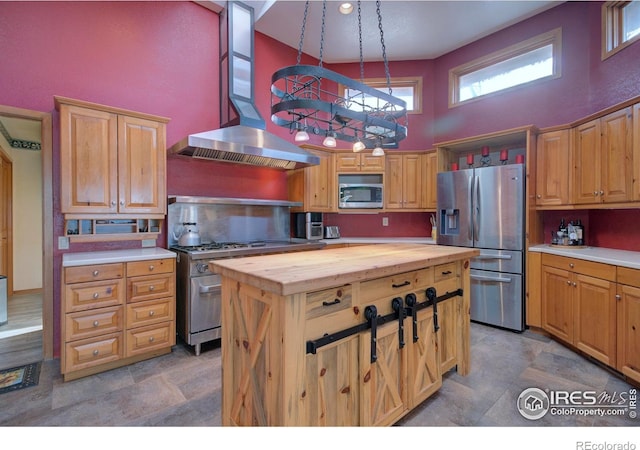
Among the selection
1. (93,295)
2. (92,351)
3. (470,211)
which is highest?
(470,211)

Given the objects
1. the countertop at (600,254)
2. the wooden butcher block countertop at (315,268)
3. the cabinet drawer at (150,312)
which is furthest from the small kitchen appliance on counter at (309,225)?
the countertop at (600,254)

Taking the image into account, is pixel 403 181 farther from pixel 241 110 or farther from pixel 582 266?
pixel 241 110

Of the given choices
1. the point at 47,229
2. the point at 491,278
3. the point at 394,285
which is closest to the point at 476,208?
the point at 491,278

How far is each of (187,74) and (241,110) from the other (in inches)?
28.8

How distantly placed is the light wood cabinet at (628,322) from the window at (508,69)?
2500 mm

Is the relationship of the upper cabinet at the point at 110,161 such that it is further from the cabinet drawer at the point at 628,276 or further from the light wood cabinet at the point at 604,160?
the light wood cabinet at the point at 604,160

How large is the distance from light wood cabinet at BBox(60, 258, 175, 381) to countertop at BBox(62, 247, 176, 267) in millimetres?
38

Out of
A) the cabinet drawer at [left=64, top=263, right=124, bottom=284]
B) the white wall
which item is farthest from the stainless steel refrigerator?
the white wall

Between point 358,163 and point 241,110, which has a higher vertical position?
point 241,110

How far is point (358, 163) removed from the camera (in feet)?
14.3

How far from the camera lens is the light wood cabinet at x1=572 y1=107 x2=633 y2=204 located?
258 centimetres

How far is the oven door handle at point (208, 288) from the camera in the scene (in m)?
2.84

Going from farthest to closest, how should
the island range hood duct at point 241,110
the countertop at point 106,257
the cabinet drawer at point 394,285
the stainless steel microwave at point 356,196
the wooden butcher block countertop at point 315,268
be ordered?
the stainless steel microwave at point 356,196
the island range hood duct at point 241,110
the countertop at point 106,257
the cabinet drawer at point 394,285
the wooden butcher block countertop at point 315,268

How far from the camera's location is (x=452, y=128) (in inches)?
176
